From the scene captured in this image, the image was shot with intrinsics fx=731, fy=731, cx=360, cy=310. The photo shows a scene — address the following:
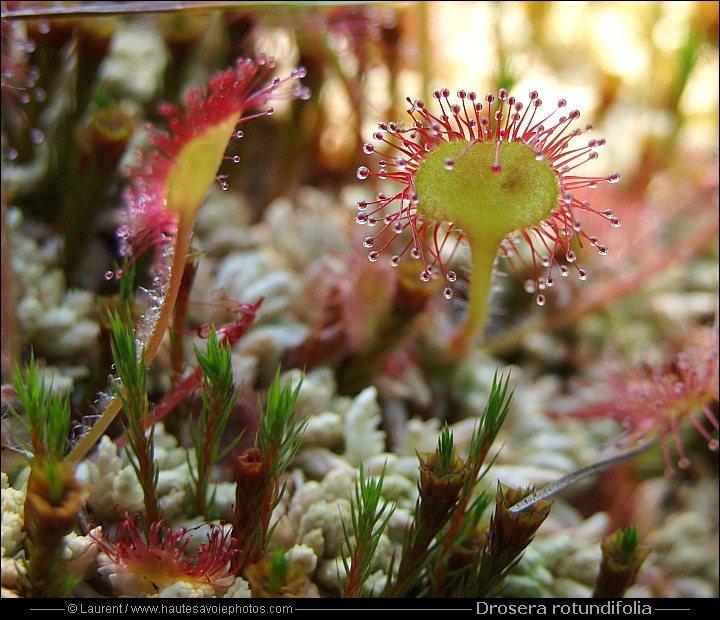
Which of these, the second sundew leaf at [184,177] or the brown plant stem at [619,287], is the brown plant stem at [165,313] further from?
the brown plant stem at [619,287]

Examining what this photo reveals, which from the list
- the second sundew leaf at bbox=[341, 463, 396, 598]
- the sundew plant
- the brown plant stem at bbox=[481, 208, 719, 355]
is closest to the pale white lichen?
the sundew plant

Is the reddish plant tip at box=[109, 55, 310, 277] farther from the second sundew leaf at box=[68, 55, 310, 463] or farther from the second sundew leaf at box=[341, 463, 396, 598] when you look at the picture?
the second sundew leaf at box=[341, 463, 396, 598]

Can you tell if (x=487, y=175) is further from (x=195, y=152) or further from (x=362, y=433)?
(x=362, y=433)

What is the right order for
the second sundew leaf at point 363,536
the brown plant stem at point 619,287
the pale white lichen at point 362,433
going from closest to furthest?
the second sundew leaf at point 363,536 → the pale white lichen at point 362,433 → the brown plant stem at point 619,287

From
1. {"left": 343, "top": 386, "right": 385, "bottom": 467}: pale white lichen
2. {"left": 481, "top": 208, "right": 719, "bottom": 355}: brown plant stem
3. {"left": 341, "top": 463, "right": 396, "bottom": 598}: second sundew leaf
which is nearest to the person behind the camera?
{"left": 341, "top": 463, "right": 396, "bottom": 598}: second sundew leaf

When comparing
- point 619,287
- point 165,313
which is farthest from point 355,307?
point 619,287

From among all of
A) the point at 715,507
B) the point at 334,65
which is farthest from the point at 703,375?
the point at 334,65

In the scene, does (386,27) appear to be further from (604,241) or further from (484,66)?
(604,241)

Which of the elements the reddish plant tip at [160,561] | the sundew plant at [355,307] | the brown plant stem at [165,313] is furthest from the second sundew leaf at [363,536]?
the brown plant stem at [165,313]
